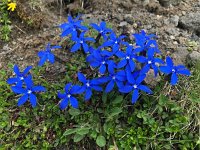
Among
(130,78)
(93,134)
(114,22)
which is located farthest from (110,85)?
(114,22)

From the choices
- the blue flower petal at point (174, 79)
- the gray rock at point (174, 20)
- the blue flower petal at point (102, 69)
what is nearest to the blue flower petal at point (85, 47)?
the blue flower petal at point (102, 69)

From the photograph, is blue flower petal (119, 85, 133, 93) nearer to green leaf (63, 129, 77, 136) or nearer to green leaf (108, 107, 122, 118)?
green leaf (108, 107, 122, 118)

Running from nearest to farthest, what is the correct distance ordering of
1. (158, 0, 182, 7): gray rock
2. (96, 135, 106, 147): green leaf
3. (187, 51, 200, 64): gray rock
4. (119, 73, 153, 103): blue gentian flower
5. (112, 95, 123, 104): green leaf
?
(119, 73, 153, 103): blue gentian flower → (96, 135, 106, 147): green leaf → (112, 95, 123, 104): green leaf → (187, 51, 200, 64): gray rock → (158, 0, 182, 7): gray rock

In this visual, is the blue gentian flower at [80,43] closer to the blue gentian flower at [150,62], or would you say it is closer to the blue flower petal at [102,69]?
the blue flower petal at [102,69]

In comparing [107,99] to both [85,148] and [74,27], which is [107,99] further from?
[74,27]

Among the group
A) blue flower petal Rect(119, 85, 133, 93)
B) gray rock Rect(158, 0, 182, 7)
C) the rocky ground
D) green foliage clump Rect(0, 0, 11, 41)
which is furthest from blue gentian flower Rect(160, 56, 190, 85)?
green foliage clump Rect(0, 0, 11, 41)

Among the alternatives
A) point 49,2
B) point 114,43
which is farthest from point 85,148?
A: point 49,2
